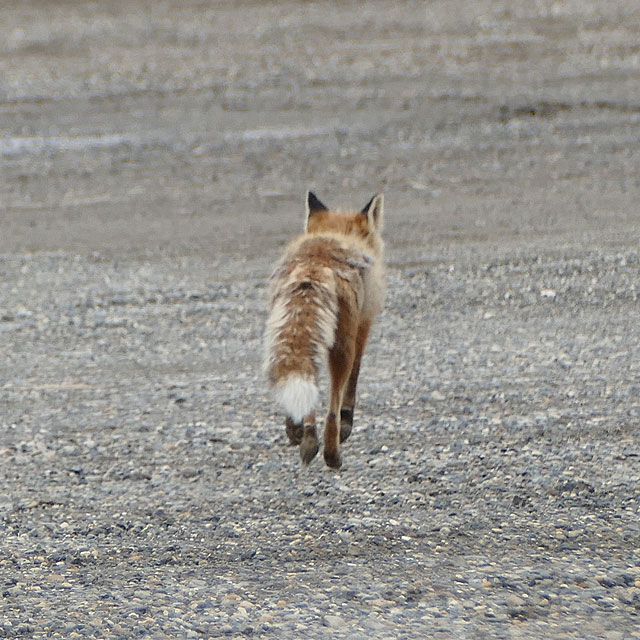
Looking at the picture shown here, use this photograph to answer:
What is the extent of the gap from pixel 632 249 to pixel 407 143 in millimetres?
4299

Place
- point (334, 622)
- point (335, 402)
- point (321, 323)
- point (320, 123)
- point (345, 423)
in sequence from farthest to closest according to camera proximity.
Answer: point (320, 123)
point (345, 423)
point (335, 402)
point (321, 323)
point (334, 622)

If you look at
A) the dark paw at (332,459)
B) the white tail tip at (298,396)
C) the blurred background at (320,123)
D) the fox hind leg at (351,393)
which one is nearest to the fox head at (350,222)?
the fox hind leg at (351,393)

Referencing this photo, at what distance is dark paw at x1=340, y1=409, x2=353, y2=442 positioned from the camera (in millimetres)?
5758

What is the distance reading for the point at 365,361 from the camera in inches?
281

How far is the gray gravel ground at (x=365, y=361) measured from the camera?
14.3 ft

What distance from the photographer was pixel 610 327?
24.5 feet

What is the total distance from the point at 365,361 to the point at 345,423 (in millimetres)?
1360

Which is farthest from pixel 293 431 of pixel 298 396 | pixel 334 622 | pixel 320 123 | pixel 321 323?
pixel 320 123

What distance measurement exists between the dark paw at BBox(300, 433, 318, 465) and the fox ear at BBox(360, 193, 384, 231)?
1795 mm

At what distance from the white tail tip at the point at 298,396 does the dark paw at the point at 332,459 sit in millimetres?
664

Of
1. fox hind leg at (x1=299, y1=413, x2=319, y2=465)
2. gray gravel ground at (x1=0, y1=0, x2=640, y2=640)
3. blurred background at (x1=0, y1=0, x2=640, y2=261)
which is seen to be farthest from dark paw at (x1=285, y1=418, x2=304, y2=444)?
blurred background at (x1=0, y1=0, x2=640, y2=261)

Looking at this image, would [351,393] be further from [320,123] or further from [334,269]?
[320,123]

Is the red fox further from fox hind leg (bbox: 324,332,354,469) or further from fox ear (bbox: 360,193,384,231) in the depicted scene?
fox ear (bbox: 360,193,384,231)

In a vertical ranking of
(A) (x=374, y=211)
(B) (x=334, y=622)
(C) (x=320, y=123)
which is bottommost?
(B) (x=334, y=622)
